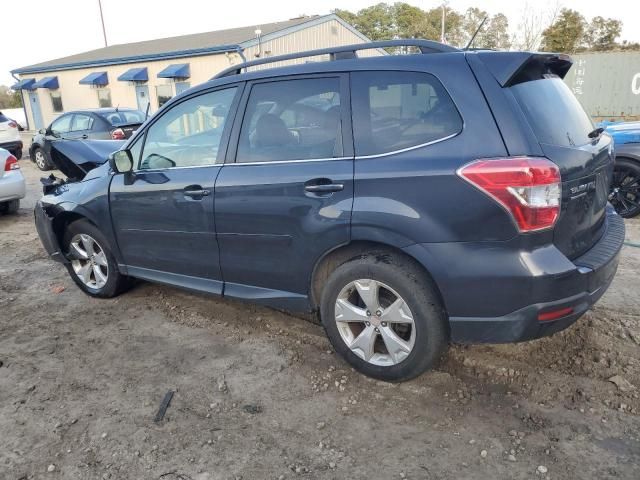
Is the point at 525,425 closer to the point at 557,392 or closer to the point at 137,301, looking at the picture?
the point at 557,392

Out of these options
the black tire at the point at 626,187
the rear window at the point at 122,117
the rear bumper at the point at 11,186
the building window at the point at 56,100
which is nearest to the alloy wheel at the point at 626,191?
the black tire at the point at 626,187

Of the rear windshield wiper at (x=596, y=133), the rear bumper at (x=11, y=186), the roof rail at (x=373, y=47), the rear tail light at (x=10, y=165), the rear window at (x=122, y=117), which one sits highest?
the roof rail at (x=373, y=47)

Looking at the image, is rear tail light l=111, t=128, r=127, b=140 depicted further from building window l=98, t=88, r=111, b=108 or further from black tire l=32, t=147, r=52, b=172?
building window l=98, t=88, r=111, b=108

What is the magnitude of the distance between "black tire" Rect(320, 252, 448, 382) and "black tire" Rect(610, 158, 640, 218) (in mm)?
4928

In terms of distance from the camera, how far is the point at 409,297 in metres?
2.78

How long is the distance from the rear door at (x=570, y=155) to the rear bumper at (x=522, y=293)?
5.0 inches

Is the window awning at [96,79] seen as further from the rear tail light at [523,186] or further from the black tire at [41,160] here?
the rear tail light at [523,186]

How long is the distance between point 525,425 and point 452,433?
39cm

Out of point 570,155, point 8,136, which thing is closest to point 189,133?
point 570,155

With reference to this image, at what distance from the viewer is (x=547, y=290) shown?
2.51 meters

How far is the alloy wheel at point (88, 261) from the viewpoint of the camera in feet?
14.7

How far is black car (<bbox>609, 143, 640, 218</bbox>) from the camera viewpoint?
20.7ft

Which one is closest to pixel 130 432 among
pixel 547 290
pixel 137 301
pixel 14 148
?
pixel 137 301

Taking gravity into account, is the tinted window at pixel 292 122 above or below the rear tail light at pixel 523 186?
above
